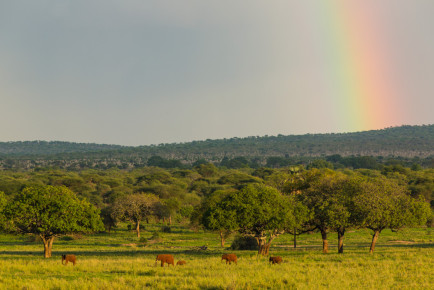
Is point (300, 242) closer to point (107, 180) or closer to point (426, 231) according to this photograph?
point (426, 231)

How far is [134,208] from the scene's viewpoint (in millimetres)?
83562

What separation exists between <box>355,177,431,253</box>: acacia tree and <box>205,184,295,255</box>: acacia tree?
7723 mm

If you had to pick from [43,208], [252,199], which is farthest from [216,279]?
[43,208]

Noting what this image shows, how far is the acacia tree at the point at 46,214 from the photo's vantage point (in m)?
48.9

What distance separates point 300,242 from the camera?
223 feet

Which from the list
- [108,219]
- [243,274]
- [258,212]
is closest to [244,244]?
[258,212]

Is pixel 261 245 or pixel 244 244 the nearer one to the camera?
pixel 261 245

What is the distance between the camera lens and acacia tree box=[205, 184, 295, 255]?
48.2m

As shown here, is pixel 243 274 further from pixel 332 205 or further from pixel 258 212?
pixel 332 205

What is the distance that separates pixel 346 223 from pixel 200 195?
90555 millimetres

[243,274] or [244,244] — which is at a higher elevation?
[243,274]

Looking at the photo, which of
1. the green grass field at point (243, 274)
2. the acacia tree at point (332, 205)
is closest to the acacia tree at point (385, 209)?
the acacia tree at point (332, 205)

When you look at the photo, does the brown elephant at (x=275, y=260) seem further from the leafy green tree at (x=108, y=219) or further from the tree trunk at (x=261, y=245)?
the leafy green tree at (x=108, y=219)

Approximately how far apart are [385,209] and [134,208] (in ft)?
155
